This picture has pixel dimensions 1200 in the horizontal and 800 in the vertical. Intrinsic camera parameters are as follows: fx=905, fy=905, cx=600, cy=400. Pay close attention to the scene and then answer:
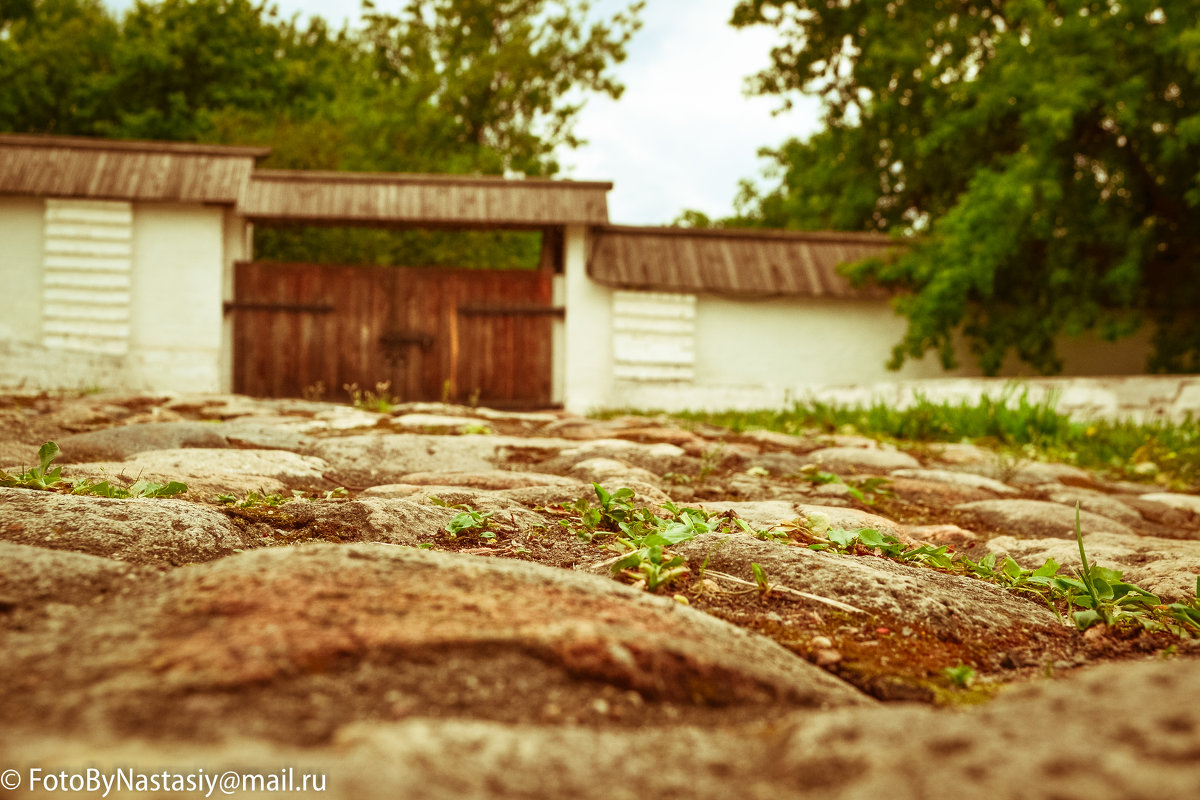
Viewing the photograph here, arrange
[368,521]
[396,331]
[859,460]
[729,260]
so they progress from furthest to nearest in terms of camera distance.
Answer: [729,260], [396,331], [859,460], [368,521]

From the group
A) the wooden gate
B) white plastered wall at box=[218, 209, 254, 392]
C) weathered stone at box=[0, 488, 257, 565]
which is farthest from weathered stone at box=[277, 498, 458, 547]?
white plastered wall at box=[218, 209, 254, 392]

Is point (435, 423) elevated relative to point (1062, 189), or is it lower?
lower

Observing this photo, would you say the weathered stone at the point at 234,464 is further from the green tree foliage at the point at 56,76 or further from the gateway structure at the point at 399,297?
the green tree foliage at the point at 56,76

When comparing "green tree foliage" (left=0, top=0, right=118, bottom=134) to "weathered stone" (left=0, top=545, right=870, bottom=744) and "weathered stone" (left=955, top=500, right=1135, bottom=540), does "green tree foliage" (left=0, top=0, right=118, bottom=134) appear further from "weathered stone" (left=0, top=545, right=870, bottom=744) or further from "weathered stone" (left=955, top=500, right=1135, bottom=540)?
"weathered stone" (left=0, top=545, right=870, bottom=744)

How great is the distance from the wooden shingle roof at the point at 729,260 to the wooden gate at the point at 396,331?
792 mm

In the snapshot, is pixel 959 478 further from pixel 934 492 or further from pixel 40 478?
pixel 40 478

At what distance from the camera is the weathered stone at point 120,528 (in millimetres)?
1500

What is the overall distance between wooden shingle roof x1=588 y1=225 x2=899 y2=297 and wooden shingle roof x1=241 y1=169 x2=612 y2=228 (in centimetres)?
49

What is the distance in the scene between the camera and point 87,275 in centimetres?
852

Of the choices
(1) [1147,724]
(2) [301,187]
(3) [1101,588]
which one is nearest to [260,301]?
(2) [301,187]

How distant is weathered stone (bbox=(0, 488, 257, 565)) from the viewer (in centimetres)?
150

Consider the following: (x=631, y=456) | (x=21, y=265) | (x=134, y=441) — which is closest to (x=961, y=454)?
(x=631, y=456)

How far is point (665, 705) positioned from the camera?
1007 millimetres

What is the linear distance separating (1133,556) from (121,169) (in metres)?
8.90
